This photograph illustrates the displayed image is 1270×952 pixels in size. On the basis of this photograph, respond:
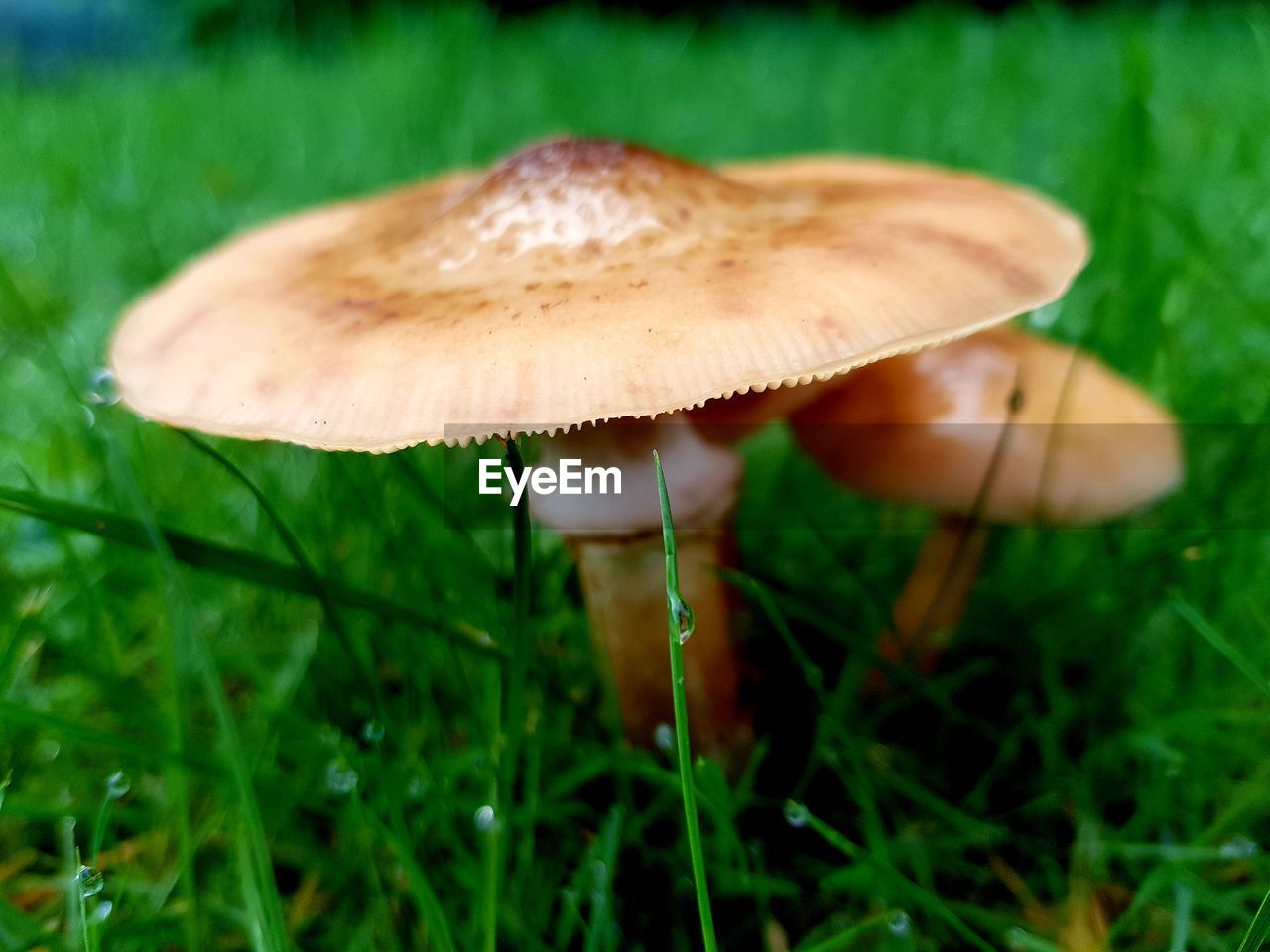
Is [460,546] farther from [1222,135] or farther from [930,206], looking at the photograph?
[1222,135]

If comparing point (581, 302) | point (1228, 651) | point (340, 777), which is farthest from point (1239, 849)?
point (340, 777)

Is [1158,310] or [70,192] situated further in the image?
[70,192]

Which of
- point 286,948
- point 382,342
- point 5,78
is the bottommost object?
point 5,78

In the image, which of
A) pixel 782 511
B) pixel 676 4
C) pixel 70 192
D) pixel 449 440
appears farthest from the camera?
pixel 676 4

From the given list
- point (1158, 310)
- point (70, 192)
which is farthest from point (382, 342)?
point (70, 192)

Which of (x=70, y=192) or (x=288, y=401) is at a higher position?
(x=288, y=401)

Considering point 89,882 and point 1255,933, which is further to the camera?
point 89,882

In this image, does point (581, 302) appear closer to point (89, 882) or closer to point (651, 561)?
point (651, 561)

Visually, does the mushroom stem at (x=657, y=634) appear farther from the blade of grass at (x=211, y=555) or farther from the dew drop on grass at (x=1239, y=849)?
the dew drop on grass at (x=1239, y=849)
